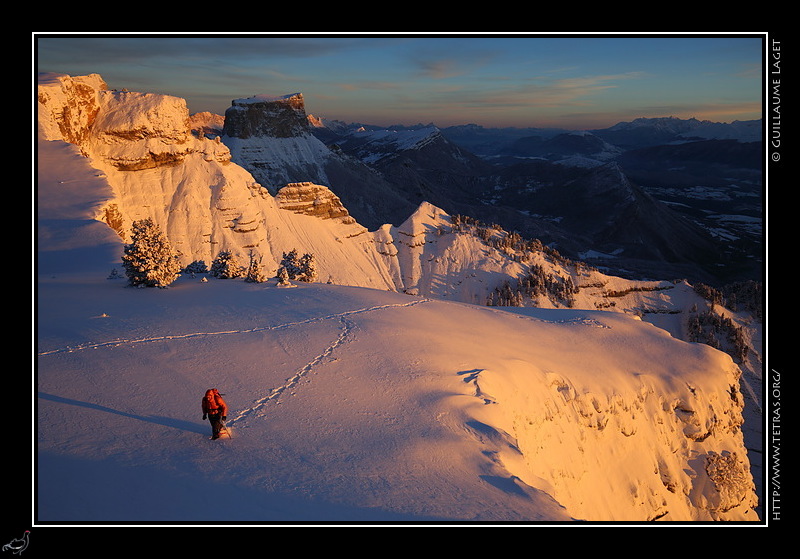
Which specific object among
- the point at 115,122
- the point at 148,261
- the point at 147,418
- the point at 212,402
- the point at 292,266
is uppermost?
the point at 115,122

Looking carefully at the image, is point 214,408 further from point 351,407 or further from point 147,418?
point 351,407

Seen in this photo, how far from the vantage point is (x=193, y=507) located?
7.92m

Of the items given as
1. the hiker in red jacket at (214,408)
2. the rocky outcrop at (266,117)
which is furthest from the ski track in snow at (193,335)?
the rocky outcrop at (266,117)

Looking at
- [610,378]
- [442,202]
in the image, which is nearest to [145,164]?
[610,378]

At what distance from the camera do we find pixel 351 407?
38.0ft

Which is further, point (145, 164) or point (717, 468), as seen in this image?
point (145, 164)

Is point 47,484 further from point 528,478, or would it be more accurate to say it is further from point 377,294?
point 377,294

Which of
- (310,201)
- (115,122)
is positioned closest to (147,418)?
(115,122)

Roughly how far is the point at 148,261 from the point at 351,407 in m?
12.3

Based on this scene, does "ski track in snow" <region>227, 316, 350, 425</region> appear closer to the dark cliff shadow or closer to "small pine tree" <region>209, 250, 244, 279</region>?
the dark cliff shadow

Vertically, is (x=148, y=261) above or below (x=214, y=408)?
above

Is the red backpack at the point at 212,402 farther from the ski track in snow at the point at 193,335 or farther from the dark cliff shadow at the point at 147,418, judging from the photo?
the ski track in snow at the point at 193,335

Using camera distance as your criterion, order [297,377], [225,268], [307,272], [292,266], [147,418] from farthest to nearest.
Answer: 1. [292,266]
2. [307,272]
3. [225,268]
4. [297,377]
5. [147,418]

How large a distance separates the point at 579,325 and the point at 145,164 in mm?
46092
